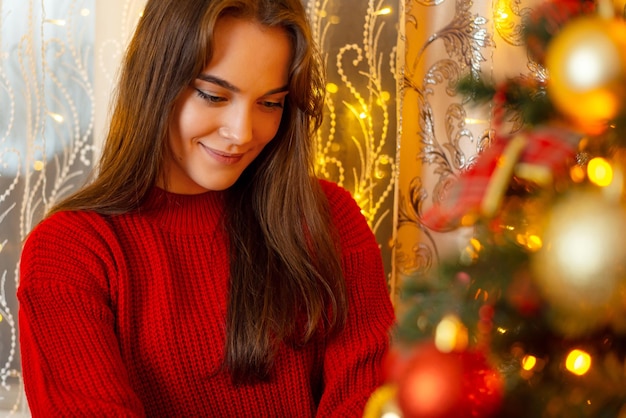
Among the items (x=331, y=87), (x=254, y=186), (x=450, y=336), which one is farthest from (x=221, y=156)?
(x=450, y=336)

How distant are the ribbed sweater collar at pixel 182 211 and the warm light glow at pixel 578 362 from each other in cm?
87

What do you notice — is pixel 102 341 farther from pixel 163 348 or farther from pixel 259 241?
pixel 259 241

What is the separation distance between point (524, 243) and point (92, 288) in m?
0.81

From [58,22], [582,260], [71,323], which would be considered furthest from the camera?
[58,22]

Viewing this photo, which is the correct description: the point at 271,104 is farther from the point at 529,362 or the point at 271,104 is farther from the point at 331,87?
the point at 529,362

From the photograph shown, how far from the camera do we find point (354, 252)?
1326mm

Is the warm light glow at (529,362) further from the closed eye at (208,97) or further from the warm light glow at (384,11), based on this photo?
the warm light glow at (384,11)

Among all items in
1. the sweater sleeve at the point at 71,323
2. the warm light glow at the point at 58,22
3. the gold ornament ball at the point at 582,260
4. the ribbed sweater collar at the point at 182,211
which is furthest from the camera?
the warm light glow at the point at 58,22

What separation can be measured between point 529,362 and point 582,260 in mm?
127

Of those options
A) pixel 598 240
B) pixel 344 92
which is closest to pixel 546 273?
pixel 598 240

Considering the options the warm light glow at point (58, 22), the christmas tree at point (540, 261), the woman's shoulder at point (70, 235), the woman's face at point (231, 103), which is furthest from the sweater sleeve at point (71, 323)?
the christmas tree at point (540, 261)

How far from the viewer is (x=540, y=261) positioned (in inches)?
18.3

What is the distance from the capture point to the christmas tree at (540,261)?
447 millimetres

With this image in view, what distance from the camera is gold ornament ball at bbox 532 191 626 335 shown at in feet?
1.42
